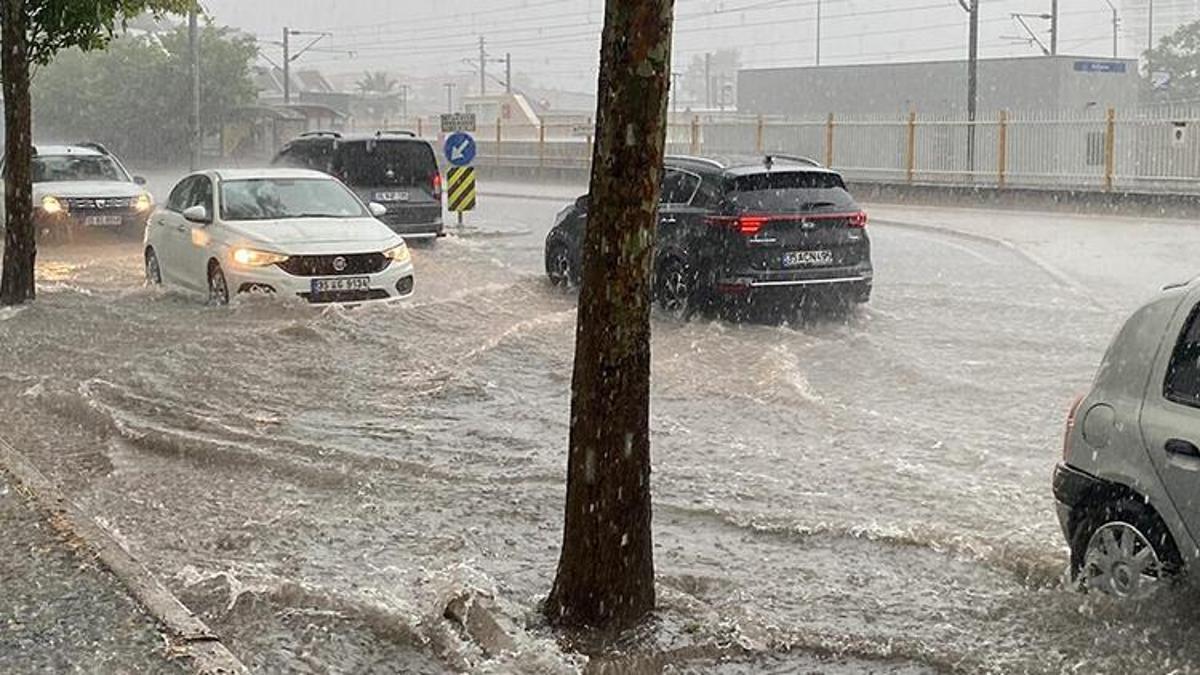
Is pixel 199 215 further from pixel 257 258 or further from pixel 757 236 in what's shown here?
pixel 757 236

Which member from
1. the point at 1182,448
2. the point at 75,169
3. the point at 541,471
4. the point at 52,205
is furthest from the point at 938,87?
the point at 1182,448

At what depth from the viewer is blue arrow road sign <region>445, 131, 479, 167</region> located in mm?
23797

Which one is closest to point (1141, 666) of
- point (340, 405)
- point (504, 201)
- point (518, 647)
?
point (518, 647)

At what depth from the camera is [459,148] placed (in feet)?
78.4

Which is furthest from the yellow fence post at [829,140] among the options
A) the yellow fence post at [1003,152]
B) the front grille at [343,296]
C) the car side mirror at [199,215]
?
the front grille at [343,296]

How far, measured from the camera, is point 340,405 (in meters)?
10.8

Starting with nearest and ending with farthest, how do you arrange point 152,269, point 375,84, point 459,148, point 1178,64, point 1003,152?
point 152,269 < point 459,148 < point 1003,152 < point 1178,64 < point 375,84

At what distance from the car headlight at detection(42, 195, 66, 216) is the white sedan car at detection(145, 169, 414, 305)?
20.9 feet

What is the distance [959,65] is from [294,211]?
35.3 m

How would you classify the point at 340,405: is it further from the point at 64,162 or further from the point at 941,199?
the point at 941,199

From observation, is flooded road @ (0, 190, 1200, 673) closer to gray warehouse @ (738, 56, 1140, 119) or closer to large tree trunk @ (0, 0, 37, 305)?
large tree trunk @ (0, 0, 37, 305)

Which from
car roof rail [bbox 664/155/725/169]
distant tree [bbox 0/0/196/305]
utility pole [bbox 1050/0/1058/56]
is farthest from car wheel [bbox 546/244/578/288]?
utility pole [bbox 1050/0/1058/56]

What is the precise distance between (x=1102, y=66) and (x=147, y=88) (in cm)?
3355

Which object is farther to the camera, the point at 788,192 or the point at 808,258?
the point at 788,192
